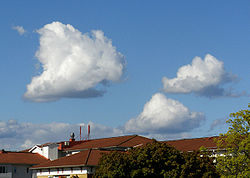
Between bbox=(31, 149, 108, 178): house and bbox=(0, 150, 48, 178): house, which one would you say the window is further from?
bbox=(31, 149, 108, 178): house

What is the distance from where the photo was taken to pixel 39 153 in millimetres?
90188

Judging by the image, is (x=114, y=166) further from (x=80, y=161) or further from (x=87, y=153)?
(x=87, y=153)

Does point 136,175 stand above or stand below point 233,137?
below

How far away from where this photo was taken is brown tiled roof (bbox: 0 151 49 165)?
80.0 m

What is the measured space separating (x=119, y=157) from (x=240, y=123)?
14.3 meters

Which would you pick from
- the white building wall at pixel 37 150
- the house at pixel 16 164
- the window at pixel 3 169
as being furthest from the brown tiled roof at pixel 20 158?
the white building wall at pixel 37 150

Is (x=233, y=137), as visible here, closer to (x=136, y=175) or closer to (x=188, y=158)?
(x=188, y=158)

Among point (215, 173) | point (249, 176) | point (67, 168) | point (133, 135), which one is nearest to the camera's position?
point (249, 176)

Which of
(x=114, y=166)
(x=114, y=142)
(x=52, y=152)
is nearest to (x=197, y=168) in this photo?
(x=114, y=166)

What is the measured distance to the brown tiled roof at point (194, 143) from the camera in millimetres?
69088

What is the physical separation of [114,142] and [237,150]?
3915cm

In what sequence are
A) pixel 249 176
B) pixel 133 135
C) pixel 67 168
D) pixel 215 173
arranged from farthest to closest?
pixel 133 135 → pixel 67 168 → pixel 215 173 → pixel 249 176

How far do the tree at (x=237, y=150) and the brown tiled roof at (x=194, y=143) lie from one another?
2080cm

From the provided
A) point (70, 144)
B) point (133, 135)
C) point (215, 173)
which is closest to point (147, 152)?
point (215, 173)
